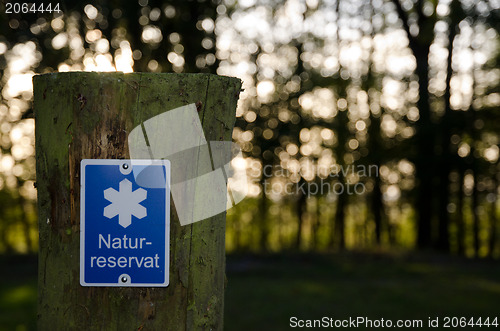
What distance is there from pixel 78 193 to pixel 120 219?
13cm

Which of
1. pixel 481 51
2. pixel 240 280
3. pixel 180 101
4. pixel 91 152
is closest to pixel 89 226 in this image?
pixel 91 152

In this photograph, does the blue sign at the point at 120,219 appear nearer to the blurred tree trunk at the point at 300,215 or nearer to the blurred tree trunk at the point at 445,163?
the blurred tree trunk at the point at 445,163

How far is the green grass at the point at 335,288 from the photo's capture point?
7.05 metres

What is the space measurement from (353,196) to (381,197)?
2.94 ft

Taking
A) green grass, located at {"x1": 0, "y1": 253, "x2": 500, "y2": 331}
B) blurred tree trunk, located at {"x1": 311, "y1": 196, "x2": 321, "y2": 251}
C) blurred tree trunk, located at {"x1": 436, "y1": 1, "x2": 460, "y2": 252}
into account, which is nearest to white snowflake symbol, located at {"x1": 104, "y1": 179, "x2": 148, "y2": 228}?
green grass, located at {"x1": 0, "y1": 253, "x2": 500, "y2": 331}

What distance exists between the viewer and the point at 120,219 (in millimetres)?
1329

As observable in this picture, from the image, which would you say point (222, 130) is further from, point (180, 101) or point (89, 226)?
point (89, 226)

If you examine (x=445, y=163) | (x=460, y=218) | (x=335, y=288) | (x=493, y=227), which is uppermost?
(x=445, y=163)

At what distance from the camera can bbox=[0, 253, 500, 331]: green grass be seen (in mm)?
7047

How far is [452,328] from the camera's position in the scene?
21.3 feet

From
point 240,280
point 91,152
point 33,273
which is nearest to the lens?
point 91,152

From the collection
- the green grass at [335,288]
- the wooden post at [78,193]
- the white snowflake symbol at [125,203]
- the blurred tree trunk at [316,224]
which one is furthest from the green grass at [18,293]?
the blurred tree trunk at [316,224]

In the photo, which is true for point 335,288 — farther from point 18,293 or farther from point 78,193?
point 78,193

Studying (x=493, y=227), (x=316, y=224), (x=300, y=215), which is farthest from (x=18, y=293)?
(x=493, y=227)
